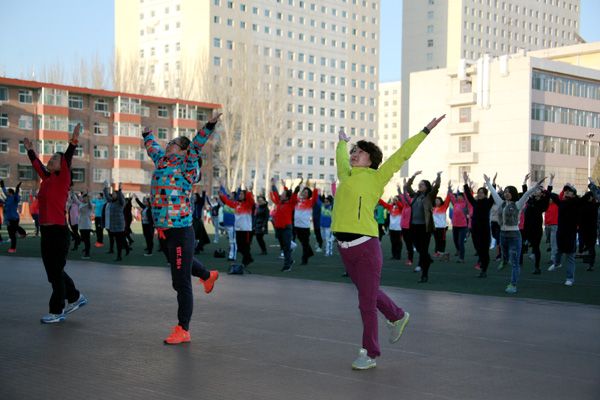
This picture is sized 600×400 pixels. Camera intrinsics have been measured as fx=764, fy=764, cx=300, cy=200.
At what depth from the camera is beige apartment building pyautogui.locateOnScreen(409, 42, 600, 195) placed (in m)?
77.5

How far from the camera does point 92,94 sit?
78.6 m

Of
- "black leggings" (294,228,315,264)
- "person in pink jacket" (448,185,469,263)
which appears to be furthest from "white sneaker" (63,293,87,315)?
"person in pink jacket" (448,185,469,263)

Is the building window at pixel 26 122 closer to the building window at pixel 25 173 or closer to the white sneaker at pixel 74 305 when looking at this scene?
the building window at pixel 25 173

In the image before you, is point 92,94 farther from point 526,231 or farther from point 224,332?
point 224,332

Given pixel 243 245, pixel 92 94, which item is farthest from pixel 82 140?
pixel 243 245

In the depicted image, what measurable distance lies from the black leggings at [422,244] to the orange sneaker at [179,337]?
7.94m

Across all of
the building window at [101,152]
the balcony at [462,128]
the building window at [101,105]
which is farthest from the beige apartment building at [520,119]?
the building window at [101,105]

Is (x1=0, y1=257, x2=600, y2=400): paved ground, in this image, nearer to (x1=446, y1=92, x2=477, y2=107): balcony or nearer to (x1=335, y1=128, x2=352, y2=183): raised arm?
(x1=335, y1=128, x2=352, y2=183): raised arm

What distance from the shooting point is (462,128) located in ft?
272

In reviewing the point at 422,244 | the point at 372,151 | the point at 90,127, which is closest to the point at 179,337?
the point at 372,151

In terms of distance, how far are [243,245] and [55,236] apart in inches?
357

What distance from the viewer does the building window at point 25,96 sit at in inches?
2904

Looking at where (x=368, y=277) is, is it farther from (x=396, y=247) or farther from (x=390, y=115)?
(x=390, y=115)

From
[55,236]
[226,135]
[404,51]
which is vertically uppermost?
[404,51]
